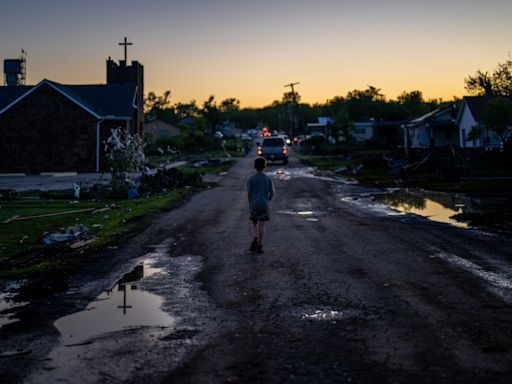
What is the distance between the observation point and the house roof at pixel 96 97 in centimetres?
3881

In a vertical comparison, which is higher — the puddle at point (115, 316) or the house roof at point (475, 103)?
the house roof at point (475, 103)

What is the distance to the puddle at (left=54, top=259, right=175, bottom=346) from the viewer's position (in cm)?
622

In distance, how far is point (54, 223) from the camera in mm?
15336

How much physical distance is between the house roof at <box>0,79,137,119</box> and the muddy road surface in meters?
29.4

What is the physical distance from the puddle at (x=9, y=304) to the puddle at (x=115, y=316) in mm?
620

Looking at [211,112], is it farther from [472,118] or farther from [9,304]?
[9,304]

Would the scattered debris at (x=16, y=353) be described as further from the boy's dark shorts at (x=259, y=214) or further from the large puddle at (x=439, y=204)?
the large puddle at (x=439, y=204)

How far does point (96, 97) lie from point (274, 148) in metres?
14.2

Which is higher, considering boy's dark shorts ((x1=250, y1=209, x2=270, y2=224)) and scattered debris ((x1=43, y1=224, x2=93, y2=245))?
boy's dark shorts ((x1=250, y1=209, x2=270, y2=224))

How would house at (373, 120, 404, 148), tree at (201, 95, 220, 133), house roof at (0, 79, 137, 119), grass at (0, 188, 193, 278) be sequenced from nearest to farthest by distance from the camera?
grass at (0, 188, 193, 278)
house roof at (0, 79, 137, 119)
house at (373, 120, 404, 148)
tree at (201, 95, 220, 133)

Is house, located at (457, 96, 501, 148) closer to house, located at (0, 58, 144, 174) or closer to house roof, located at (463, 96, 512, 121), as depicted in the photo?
A: house roof, located at (463, 96, 512, 121)

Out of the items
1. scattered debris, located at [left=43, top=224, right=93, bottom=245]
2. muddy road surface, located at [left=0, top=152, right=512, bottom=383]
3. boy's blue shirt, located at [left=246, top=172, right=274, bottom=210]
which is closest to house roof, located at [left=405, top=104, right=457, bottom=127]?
muddy road surface, located at [left=0, top=152, right=512, bottom=383]

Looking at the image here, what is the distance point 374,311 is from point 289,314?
0.99 metres

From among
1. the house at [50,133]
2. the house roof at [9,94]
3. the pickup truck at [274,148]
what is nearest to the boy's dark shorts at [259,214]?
the house at [50,133]
